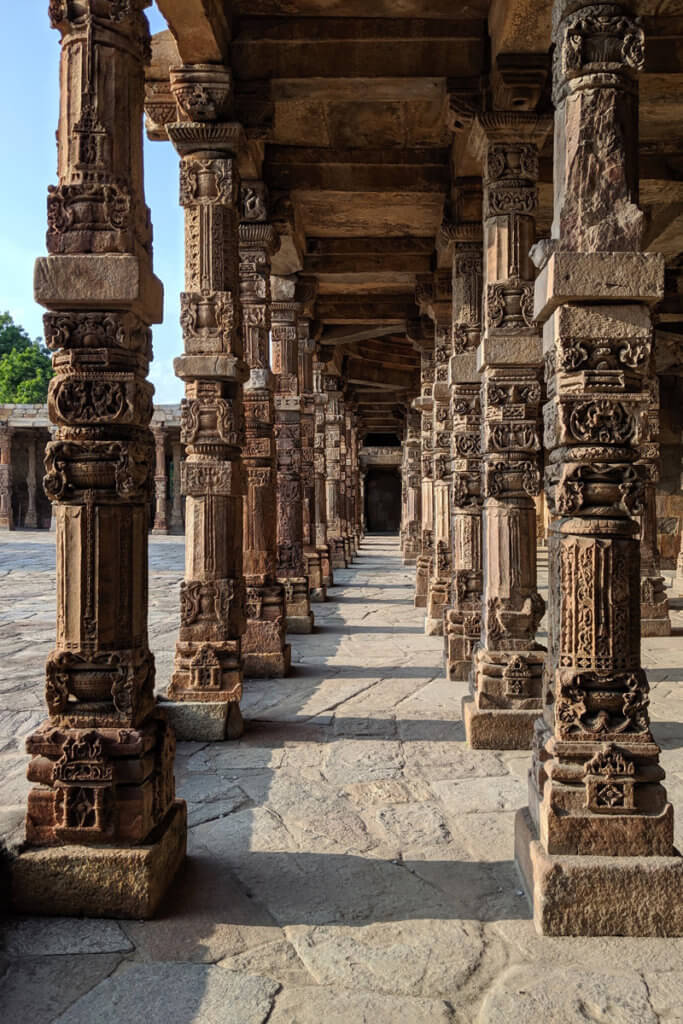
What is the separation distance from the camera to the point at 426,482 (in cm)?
1405

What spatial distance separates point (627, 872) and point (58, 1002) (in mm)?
2075

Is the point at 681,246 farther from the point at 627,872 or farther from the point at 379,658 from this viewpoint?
the point at 627,872

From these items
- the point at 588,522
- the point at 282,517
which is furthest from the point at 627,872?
the point at 282,517

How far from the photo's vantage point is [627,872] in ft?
10.6

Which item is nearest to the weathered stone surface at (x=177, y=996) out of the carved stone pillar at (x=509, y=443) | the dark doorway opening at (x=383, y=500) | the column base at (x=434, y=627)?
the carved stone pillar at (x=509, y=443)

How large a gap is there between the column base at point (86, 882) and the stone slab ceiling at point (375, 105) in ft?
13.6

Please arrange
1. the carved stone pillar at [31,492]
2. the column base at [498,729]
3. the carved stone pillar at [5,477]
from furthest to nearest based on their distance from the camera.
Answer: the carved stone pillar at [31,492] < the carved stone pillar at [5,477] < the column base at [498,729]

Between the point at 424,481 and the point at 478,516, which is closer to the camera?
the point at 478,516

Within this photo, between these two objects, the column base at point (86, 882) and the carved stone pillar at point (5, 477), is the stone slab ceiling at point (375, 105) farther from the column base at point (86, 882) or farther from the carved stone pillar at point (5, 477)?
the carved stone pillar at point (5, 477)

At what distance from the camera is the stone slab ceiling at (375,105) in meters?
6.02

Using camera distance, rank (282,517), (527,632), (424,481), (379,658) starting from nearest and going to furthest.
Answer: (527,632)
(379,658)
(282,517)
(424,481)

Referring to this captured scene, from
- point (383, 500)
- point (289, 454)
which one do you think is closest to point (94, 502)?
point (289, 454)

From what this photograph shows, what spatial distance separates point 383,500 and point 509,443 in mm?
36993

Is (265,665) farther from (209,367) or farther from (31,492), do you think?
(31,492)
